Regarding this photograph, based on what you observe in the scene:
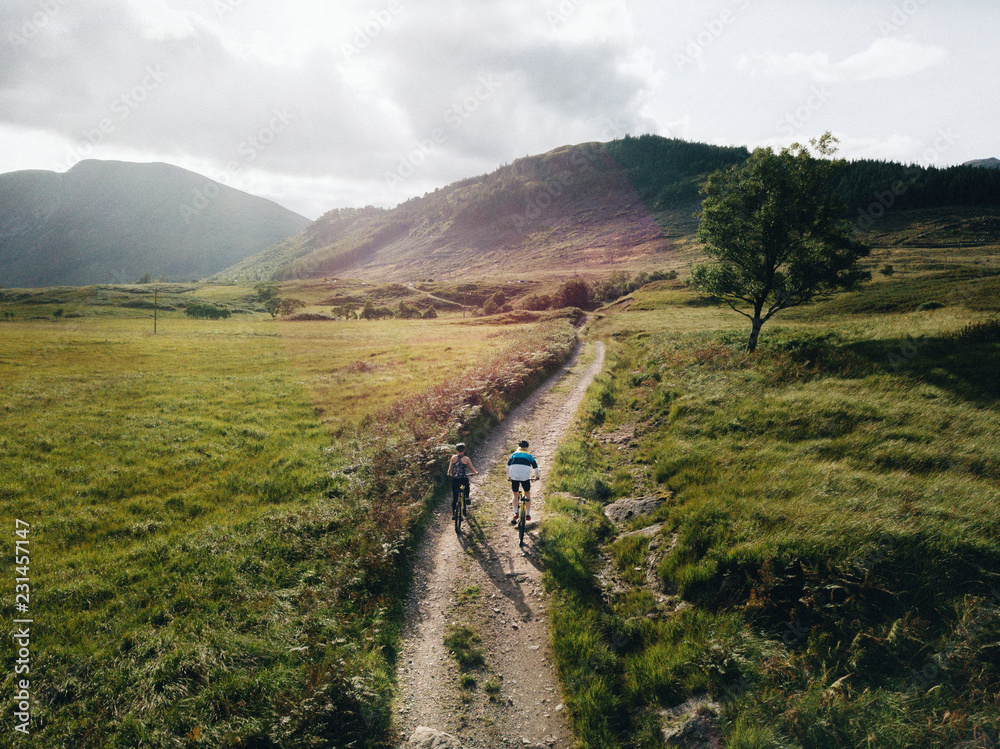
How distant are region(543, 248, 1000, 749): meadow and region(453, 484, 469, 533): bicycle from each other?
296 centimetres

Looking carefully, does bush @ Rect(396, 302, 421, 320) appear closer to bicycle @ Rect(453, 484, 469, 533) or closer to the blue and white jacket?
bicycle @ Rect(453, 484, 469, 533)

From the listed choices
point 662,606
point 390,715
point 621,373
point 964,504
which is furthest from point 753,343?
point 390,715

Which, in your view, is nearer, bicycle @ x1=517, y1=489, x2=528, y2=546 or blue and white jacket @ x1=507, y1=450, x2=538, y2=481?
bicycle @ x1=517, y1=489, x2=528, y2=546

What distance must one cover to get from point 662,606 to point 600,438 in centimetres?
1151

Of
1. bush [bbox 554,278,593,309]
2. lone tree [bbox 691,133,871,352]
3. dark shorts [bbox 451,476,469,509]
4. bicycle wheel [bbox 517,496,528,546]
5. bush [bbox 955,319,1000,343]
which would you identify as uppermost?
bush [bbox 554,278,593,309]

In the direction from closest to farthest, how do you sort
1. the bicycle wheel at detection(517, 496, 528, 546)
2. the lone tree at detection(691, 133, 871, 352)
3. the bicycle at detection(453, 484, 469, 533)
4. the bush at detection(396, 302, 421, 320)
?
1. the bicycle wheel at detection(517, 496, 528, 546)
2. the bicycle at detection(453, 484, 469, 533)
3. the lone tree at detection(691, 133, 871, 352)
4. the bush at detection(396, 302, 421, 320)

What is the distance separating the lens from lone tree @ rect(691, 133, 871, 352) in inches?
992

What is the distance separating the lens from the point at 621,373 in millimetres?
33094

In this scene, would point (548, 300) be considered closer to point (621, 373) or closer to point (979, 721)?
point (621, 373)

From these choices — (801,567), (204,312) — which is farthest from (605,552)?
(204,312)

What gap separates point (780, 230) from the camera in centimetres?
2620

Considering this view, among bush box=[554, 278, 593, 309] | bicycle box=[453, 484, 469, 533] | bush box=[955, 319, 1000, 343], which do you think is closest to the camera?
bicycle box=[453, 484, 469, 533]

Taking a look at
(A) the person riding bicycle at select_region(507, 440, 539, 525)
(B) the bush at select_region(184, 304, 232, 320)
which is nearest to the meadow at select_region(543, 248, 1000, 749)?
(A) the person riding bicycle at select_region(507, 440, 539, 525)

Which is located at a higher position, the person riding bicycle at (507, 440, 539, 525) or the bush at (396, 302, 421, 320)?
the bush at (396, 302, 421, 320)
